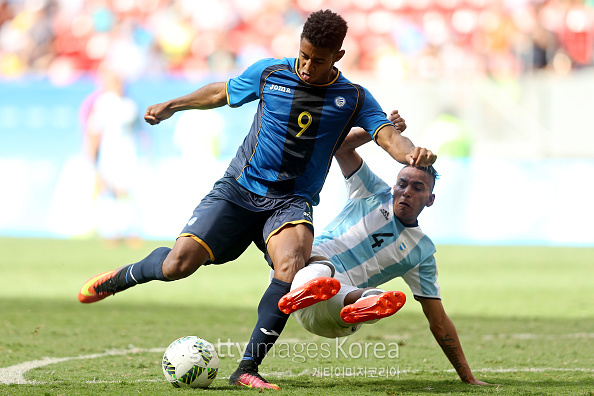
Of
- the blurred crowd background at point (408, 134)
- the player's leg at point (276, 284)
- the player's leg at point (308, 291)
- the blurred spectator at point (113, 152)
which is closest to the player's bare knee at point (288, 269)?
the player's leg at point (276, 284)

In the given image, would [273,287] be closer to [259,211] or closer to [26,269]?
[259,211]

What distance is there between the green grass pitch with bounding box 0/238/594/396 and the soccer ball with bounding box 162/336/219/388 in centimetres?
10

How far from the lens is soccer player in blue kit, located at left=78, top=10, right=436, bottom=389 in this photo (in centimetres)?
451

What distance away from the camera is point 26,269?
10.7m

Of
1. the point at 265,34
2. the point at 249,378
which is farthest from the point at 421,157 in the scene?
the point at 265,34

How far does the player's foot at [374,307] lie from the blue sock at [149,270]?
51.9 inches

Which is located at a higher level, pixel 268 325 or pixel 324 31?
pixel 324 31

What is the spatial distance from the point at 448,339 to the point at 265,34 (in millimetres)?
13861

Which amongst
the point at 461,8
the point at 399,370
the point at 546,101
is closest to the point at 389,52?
the point at 461,8

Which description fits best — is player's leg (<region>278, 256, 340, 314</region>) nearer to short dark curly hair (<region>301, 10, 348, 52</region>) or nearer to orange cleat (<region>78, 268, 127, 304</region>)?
short dark curly hair (<region>301, 10, 348, 52</region>)

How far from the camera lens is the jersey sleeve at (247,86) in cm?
488

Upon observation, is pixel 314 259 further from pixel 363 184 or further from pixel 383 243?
pixel 363 184

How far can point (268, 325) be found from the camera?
4.25 m
